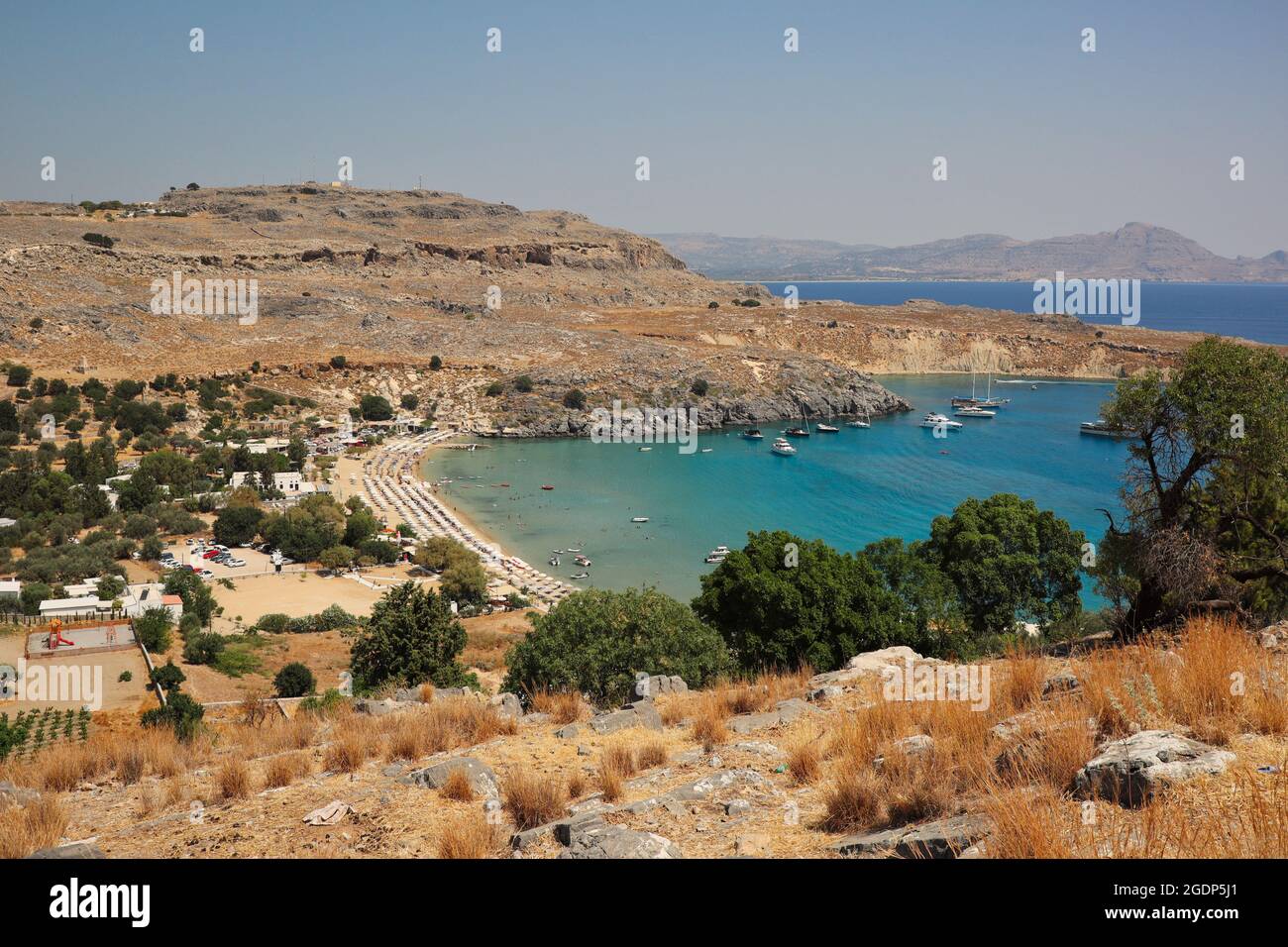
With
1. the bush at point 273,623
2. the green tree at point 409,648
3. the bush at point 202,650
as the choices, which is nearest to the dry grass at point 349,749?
the green tree at point 409,648

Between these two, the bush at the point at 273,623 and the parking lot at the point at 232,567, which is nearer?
the bush at the point at 273,623

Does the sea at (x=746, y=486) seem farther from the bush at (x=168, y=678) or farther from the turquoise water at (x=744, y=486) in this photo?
the bush at (x=168, y=678)

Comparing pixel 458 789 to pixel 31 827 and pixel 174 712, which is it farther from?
pixel 174 712

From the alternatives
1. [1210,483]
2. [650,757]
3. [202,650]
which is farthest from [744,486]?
[650,757]
